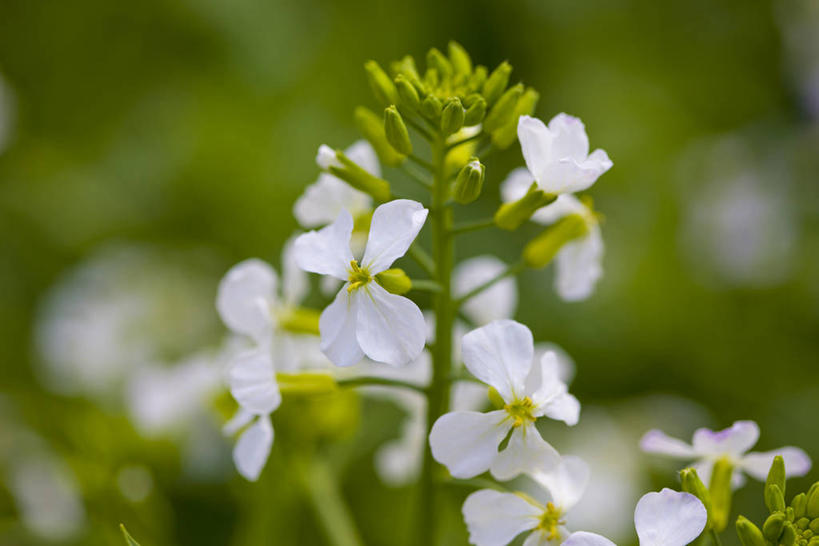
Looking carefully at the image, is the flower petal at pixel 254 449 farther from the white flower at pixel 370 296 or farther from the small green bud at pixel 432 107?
the small green bud at pixel 432 107

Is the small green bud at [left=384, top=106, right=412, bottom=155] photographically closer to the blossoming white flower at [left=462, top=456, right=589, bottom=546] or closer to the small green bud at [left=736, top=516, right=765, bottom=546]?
the blossoming white flower at [left=462, top=456, right=589, bottom=546]

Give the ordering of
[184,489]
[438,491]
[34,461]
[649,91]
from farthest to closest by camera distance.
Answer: [649,91] → [184,489] → [34,461] → [438,491]

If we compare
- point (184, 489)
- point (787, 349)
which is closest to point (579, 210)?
point (184, 489)

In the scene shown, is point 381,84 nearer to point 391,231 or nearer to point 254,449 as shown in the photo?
point 391,231

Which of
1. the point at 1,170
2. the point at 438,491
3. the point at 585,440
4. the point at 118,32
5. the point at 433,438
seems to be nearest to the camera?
the point at 433,438

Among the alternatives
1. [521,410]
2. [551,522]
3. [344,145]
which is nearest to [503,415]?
[521,410]

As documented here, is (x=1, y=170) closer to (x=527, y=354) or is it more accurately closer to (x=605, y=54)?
(x=605, y=54)

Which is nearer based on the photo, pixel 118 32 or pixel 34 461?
pixel 34 461

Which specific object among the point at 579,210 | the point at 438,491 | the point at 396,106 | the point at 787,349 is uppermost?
the point at 396,106

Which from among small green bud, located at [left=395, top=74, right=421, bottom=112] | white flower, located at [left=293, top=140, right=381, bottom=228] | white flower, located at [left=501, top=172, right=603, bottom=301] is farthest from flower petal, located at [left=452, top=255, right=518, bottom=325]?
small green bud, located at [left=395, top=74, right=421, bottom=112]
